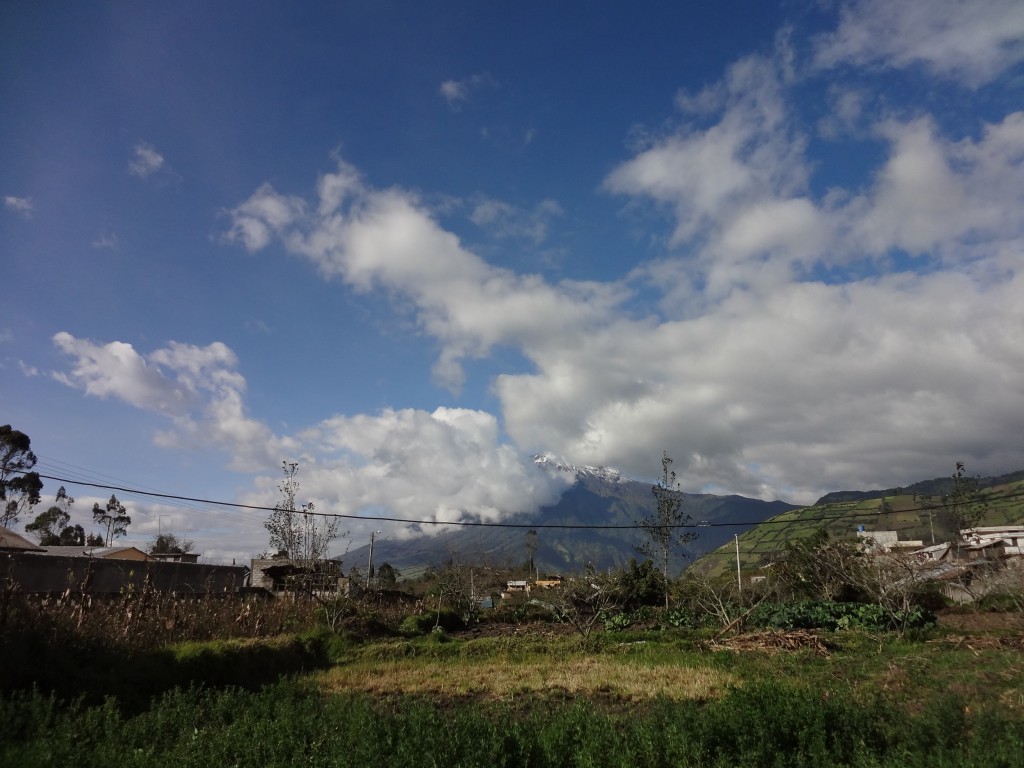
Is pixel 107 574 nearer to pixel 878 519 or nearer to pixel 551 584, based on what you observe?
pixel 551 584

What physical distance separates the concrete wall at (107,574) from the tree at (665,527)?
73.9 feet

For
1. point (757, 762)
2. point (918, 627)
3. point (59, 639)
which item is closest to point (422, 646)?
point (59, 639)

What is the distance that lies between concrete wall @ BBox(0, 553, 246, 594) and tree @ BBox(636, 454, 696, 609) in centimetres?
2252

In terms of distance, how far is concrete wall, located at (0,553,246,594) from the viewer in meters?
21.8

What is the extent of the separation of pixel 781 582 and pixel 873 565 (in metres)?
7.41

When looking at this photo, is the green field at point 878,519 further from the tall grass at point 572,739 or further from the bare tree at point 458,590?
the tall grass at point 572,739

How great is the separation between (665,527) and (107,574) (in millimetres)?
28466

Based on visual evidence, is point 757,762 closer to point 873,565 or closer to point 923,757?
point 923,757

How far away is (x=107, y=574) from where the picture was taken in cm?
2958

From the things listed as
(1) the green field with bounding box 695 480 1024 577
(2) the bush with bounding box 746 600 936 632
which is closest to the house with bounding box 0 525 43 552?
(2) the bush with bounding box 746 600 936 632

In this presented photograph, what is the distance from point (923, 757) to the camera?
662 centimetres

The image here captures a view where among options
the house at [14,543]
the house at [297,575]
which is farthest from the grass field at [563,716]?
the house at [14,543]

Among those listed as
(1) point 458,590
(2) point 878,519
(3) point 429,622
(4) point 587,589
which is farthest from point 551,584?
(2) point 878,519

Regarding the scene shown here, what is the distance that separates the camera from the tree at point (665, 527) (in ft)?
123
